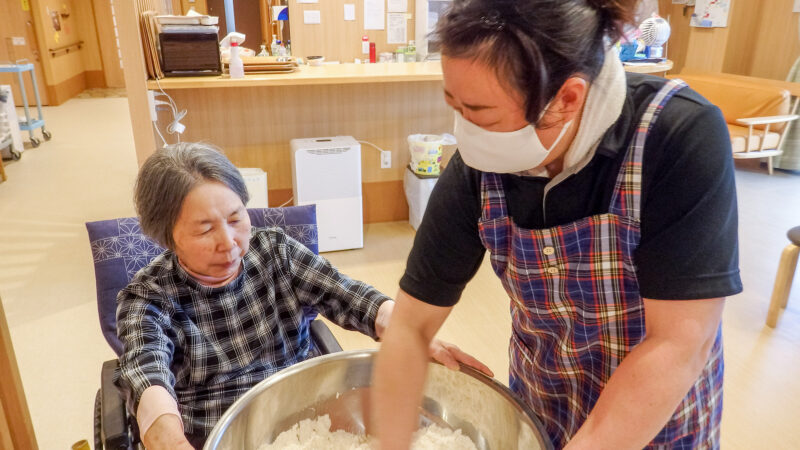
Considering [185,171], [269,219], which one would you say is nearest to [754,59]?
[269,219]

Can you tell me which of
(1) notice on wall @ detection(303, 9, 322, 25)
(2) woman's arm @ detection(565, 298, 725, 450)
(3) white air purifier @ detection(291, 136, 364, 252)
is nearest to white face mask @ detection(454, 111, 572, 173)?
(2) woman's arm @ detection(565, 298, 725, 450)

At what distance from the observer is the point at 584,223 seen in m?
0.77

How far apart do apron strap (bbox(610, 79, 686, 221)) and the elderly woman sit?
0.66 metres

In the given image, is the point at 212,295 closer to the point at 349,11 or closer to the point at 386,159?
the point at 386,159

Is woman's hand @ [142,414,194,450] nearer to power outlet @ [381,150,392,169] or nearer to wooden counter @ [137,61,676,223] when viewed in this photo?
wooden counter @ [137,61,676,223]

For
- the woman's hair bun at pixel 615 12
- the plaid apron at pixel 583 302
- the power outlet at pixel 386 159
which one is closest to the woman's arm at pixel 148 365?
the plaid apron at pixel 583 302

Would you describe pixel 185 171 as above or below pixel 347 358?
above

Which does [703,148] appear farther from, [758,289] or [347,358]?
[758,289]

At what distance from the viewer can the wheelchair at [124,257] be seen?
140cm

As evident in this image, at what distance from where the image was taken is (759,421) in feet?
7.17

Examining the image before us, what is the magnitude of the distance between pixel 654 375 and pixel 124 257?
135 cm

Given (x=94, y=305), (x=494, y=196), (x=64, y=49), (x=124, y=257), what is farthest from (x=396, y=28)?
(x=64, y=49)

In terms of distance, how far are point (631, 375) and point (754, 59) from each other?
20.6 feet

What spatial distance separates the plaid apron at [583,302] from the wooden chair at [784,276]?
2.11 meters
